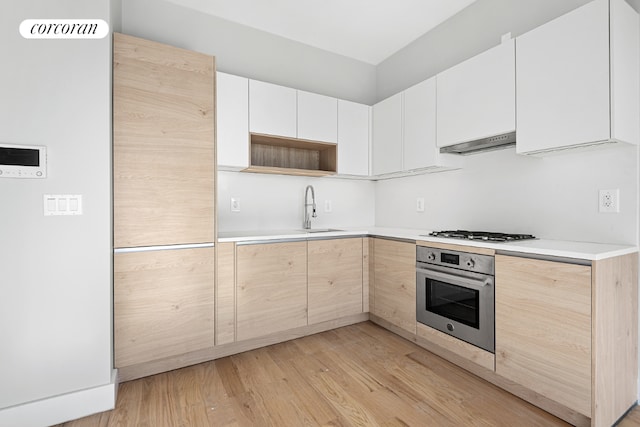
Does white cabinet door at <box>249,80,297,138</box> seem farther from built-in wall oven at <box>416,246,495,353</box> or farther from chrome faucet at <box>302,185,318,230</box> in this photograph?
built-in wall oven at <box>416,246,495,353</box>

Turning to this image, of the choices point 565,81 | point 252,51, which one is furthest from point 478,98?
point 252,51

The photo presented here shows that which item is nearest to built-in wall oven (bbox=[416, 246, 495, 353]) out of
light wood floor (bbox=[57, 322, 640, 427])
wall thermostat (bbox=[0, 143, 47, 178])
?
light wood floor (bbox=[57, 322, 640, 427])

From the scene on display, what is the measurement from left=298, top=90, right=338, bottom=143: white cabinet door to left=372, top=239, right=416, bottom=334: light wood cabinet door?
1.08m

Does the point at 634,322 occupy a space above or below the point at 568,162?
below

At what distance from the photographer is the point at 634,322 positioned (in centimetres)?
161

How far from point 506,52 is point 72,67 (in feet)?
8.09

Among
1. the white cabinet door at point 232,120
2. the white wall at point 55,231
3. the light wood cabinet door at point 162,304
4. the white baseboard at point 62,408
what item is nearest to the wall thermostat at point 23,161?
the white wall at point 55,231

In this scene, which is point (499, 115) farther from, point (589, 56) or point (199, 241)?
point (199, 241)

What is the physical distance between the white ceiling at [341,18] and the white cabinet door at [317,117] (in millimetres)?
631

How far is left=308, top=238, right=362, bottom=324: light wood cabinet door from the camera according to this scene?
8.14ft

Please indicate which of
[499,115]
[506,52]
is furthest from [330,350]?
[506,52]

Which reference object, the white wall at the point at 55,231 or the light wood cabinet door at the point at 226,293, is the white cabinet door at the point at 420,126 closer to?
the light wood cabinet door at the point at 226,293

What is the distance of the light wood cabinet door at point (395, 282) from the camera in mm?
2328

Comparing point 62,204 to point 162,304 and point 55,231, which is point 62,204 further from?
point 162,304
